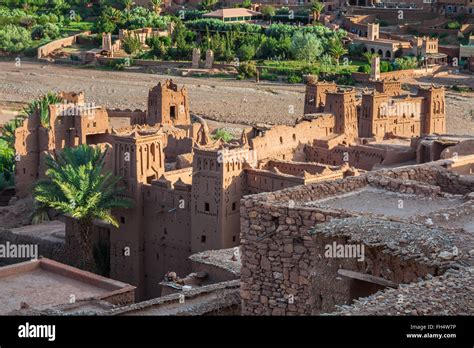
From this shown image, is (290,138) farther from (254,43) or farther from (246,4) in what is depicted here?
(246,4)

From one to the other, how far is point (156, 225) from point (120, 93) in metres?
36.1

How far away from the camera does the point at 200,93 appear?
62.4 meters

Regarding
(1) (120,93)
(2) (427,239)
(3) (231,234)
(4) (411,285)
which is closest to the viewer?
(4) (411,285)

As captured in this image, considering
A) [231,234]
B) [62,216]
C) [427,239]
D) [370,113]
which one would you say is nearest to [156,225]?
[231,234]

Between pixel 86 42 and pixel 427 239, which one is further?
pixel 86 42

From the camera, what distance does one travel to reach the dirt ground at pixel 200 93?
55.0m

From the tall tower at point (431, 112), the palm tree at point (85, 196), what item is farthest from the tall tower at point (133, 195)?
the tall tower at point (431, 112)

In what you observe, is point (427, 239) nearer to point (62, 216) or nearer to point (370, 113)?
point (62, 216)

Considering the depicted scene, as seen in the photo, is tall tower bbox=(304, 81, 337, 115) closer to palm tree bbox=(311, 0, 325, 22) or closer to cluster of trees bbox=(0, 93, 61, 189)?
cluster of trees bbox=(0, 93, 61, 189)

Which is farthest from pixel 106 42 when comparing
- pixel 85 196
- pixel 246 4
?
pixel 85 196

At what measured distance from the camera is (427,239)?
32.6 ft

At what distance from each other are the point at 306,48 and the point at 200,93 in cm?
1124
